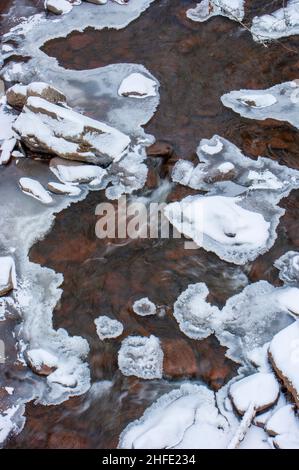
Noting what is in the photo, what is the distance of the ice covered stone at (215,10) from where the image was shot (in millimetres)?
6711

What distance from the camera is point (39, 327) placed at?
4.16 meters

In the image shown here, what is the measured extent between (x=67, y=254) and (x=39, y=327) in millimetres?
718

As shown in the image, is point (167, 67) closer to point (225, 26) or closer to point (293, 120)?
point (225, 26)

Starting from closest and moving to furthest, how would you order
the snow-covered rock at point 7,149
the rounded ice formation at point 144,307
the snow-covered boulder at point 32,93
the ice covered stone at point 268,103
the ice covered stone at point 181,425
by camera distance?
the ice covered stone at point 181,425 → the rounded ice formation at point 144,307 → the snow-covered rock at point 7,149 → the snow-covered boulder at point 32,93 → the ice covered stone at point 268,103

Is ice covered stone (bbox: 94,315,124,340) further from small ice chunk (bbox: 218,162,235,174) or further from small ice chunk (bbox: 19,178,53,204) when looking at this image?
small ice chunk (bbox: 218,162,235,174)

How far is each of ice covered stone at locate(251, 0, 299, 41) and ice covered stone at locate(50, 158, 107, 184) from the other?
272 cm

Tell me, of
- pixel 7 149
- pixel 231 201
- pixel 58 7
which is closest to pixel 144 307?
pixel 231 201

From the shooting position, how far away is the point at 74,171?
201 inches

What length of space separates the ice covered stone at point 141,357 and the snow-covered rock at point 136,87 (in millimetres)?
2856

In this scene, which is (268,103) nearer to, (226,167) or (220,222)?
(226,167)

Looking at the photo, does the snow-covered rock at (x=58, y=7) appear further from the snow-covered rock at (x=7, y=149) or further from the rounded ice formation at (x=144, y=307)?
the rounded ice formation at (x=144, y=307)

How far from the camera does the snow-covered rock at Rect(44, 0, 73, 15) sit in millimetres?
6930

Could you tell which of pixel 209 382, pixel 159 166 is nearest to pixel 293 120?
pixel 159 166

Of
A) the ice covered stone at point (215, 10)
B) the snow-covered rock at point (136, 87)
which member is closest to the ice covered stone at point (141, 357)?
the snow-covered rock at point (136, 87)
